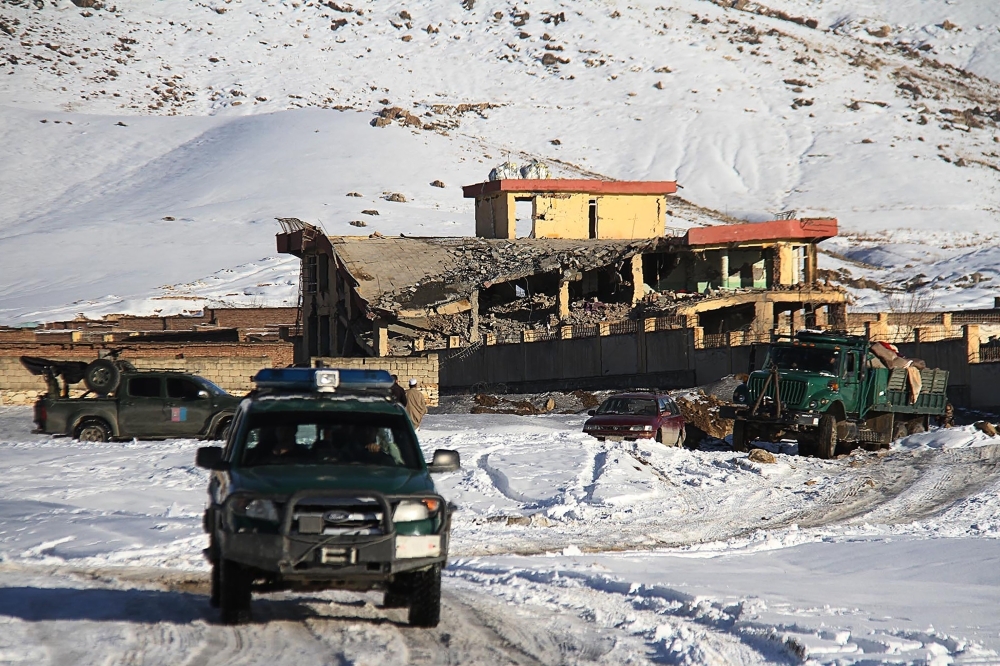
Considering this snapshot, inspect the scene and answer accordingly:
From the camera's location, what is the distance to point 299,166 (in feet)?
404

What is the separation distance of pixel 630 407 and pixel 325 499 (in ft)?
64.5

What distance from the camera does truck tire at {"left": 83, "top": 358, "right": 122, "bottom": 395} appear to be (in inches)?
1009

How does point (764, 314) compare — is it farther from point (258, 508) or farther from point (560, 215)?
point (258, 508)

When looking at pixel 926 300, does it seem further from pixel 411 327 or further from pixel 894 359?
pixel 894 359

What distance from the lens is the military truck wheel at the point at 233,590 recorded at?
9633mm

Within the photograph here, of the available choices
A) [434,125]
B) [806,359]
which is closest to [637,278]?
[806,359]

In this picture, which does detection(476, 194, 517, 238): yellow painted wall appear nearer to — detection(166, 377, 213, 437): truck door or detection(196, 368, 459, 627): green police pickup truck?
detection(166, 377, 213, 437): truck door

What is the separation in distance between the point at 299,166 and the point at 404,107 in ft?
119

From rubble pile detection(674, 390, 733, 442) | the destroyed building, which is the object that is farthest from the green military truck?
the destroyed building

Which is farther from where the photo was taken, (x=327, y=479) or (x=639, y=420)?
(x=639, y=420)

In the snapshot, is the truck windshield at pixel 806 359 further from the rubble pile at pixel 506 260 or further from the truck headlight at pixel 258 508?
the rubble pile at pixel 506 260

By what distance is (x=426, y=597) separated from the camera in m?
9.88

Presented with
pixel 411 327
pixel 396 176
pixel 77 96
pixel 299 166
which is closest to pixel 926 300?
pixel 411 327

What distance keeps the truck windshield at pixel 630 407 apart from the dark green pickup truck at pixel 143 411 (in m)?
8.61
